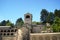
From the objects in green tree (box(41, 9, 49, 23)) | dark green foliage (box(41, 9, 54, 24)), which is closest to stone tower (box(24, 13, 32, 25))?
dark green foliage (box(41, 9, 54, 24))

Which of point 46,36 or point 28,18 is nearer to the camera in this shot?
point 46,36

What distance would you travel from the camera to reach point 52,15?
6000cm

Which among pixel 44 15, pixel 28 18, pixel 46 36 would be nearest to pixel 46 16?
pixel 44 15

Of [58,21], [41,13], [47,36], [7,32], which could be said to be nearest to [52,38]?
[47,36]

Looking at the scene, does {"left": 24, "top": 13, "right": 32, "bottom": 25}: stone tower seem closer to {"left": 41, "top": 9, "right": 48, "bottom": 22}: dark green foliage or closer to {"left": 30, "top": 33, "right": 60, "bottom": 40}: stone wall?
{"left": 30, "top": 33, "right": 60, "bottom": 40}: stone wall

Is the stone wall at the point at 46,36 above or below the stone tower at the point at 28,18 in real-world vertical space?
below

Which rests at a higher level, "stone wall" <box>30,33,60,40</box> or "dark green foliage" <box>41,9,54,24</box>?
"dark green foliage" <box>41,9,54,24</box>

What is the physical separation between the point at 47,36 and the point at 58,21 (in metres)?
10.6

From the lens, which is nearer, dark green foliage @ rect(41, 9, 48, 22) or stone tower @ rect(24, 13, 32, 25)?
stone tower @ rect(24, 13, 32, 25)

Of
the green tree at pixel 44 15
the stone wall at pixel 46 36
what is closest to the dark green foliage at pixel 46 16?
the green tree at pixel 44 15

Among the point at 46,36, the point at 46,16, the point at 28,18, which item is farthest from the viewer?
the point at 46,16

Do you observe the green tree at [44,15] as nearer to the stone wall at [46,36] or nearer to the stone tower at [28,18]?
the stone tower at [28,18]

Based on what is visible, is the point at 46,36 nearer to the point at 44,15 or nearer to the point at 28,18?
the point at 28,18

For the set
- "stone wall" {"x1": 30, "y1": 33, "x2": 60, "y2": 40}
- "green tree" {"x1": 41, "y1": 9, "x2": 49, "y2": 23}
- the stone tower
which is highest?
"green tree" {"x1": 41, "y1": 9, "x2": 49, "y2": 23}
